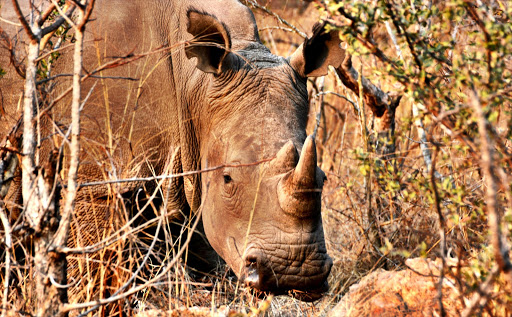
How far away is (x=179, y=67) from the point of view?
192 inches

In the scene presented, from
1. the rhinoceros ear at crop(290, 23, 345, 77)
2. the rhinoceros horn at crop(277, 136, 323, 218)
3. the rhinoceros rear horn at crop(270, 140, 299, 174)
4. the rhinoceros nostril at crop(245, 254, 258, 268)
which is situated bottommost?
the rhinoceros nostril at crop(245, 254, 258, 268)

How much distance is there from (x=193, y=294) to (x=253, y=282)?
94 centimetres

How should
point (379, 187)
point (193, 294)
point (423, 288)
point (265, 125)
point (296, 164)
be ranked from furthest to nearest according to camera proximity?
point (379, 187) → point (193, 294) → point (265, 125) → point (296, 164) → point (423, 288)

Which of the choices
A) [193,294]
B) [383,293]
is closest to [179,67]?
[193,294]

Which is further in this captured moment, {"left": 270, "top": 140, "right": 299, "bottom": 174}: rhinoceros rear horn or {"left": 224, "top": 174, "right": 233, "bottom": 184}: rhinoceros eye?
{"left": 224, "top": 174, "right": 233, "bottom": 184}: rhinoceros eye

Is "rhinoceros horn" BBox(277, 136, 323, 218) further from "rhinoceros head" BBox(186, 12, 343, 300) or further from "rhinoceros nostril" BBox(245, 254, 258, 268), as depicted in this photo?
"rhinoceros nostril" BBox(245, 254, 258, 268)

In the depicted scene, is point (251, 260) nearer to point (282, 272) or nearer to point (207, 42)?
point (282, 272)

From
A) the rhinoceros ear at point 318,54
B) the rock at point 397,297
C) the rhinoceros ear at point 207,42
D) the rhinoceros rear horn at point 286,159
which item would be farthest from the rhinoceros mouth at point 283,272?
the rhinoceros ear at point 318,54

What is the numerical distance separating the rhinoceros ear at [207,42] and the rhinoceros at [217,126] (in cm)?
1

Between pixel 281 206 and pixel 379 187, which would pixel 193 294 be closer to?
pixel 281 206

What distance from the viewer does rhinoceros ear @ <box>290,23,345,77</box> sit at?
4805 millimetres

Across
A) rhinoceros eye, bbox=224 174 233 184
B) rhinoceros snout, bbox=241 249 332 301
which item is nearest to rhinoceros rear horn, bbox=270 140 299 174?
rhinoceros eye, bbox=224 174 233 184

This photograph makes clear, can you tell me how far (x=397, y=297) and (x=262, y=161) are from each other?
45.6 inches

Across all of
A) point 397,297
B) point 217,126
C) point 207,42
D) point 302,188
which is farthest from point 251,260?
point 207,42
